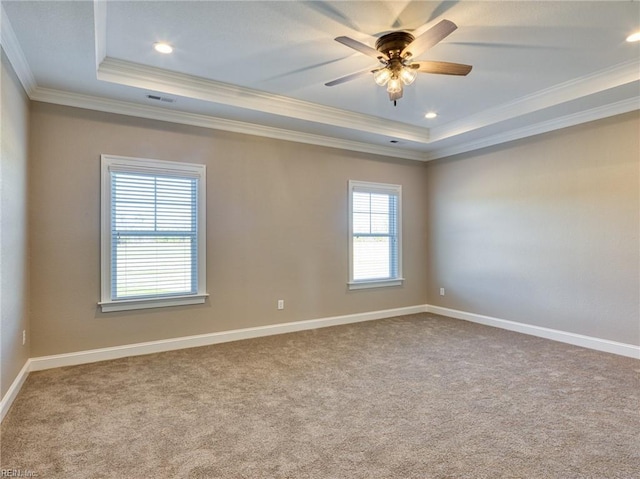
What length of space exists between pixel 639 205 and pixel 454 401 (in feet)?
9.75

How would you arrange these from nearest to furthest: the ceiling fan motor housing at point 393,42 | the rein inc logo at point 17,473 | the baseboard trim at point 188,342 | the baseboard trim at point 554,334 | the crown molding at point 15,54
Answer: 1. the rein inc logo at point 17,473
2. the crown molding at point 15,54
3. the ceiling fan motor housing at point 393,42
4. the baseboard trim at point 188,342
5. the baseboard trim at point 554,334

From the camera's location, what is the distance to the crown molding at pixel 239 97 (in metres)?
3.39

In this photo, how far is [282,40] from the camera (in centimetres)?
298

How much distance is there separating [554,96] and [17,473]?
5.37m

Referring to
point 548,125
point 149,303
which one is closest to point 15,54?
point 149,303

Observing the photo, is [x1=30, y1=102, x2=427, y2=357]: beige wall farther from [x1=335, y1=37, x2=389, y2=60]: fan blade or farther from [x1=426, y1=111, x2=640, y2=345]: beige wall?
[x1=335, y1=37, x2=389, y2=60]: fan blade

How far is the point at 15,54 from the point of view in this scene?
109 inches

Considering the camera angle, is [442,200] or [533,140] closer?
[533,140]

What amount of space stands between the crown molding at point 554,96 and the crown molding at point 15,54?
4704 mm

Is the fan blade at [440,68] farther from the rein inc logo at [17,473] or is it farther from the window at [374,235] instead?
the rein inc logo at [17,473]

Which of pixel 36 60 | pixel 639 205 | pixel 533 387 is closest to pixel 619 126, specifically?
pixel 639 205

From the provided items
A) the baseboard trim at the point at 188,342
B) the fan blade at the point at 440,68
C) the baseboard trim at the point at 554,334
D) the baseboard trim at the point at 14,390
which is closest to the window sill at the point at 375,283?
the baseboard trim at the point at 188,342

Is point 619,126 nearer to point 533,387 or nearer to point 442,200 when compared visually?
point 442,200

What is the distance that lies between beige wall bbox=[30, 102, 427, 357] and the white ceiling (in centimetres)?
25
